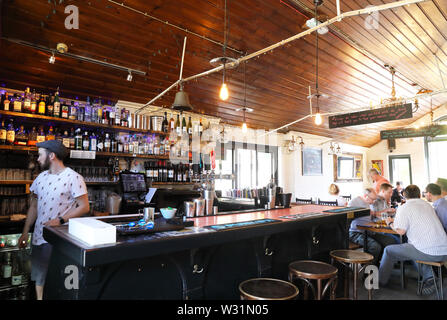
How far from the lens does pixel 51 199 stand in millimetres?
2428

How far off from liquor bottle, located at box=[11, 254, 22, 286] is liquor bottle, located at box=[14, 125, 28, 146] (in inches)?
49.2

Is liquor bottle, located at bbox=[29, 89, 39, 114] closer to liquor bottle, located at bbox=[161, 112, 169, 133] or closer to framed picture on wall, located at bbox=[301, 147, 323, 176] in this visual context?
liquor bottle, located at bbox=[161, 112, 169, 133]

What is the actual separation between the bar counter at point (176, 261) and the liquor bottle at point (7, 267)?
150 cm

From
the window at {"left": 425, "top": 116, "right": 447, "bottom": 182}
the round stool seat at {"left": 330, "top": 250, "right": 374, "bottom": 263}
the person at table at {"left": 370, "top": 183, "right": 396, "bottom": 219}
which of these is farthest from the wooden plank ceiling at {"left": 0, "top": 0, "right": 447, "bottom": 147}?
the window at {"left": 425, "top": 116, "right": 447, "bottom": 182}

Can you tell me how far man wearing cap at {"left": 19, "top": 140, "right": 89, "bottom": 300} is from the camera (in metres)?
2.34

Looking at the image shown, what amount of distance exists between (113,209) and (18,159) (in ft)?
4.20

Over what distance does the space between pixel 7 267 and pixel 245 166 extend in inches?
189

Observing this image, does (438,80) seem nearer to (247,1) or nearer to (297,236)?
(247,1)

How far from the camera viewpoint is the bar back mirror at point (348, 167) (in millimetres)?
9617

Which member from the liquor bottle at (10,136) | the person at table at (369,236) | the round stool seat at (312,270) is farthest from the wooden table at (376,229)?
the liquor bottle at (10,136)

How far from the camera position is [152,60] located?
395 cm

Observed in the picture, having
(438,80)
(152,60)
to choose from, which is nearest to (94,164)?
(152,60)

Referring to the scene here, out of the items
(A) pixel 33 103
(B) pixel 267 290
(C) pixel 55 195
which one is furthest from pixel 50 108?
(B) pixel 267 290
